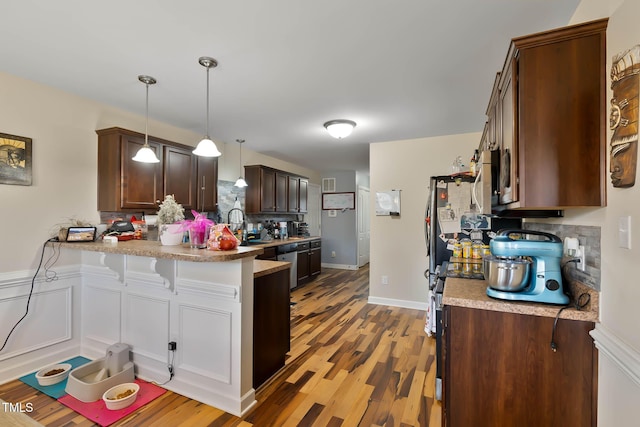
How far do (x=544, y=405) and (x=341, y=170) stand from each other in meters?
6.17

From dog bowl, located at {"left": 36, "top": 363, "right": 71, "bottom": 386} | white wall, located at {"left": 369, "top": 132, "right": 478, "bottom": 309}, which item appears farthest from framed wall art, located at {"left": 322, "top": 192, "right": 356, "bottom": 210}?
dog bowl, located at {"left": 36, "top": 363, "right": 71, "bottom": 386}

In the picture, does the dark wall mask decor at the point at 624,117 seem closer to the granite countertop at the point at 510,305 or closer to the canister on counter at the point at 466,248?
the granite countertop at the point at 510,305

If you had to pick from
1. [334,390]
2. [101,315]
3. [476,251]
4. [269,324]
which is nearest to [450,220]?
[476,251]

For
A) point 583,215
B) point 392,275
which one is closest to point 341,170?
point 392,275

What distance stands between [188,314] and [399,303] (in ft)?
9.86

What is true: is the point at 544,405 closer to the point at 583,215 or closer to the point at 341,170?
the point at 583,215

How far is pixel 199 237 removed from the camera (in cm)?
210

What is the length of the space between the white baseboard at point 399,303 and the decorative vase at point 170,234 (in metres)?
2.97

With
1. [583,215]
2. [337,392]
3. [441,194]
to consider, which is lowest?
[337,392]

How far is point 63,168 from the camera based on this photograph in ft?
8.75

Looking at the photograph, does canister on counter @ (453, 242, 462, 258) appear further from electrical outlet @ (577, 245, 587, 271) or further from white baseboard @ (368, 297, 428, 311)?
white baseboard @ (368, 297, 428, 311)

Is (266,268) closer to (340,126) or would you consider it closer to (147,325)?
(147,325)

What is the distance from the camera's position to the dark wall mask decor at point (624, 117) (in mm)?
984

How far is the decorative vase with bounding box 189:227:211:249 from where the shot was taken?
208cm
